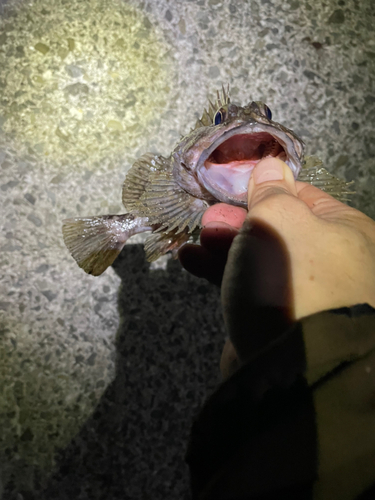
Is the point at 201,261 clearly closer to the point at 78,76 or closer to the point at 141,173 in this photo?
the point at 141,173

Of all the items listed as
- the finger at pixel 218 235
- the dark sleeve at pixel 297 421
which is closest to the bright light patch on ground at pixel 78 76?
the finger at pixel 218 235

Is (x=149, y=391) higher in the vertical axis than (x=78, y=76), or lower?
lower

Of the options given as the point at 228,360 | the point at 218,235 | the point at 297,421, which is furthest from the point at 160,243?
the point at 297,421

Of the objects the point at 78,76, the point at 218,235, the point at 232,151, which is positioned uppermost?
the point at 78,76

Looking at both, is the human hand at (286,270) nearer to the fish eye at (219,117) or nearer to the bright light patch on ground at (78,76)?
the fish eye at (219,117)

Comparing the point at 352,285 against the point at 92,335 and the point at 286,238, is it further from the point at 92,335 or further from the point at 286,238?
the point at 92,335
